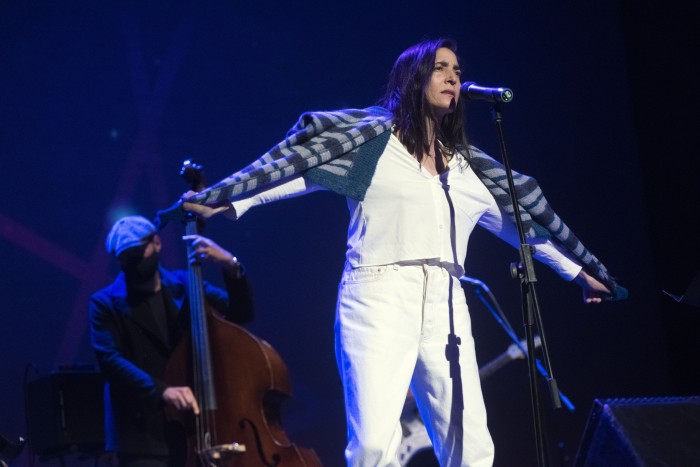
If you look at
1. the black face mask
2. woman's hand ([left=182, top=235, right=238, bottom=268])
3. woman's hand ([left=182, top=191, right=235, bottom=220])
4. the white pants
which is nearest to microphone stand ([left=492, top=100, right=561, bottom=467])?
the white pants

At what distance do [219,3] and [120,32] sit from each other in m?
0.58

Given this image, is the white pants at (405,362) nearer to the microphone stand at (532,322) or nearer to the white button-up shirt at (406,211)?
the white button-up shirt at (406,211)

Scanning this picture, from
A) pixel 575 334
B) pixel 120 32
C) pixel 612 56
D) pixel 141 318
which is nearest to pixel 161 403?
pixel 141 318

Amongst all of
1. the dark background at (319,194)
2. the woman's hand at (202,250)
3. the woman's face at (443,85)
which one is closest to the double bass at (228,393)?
the woman's hand at (202,250)

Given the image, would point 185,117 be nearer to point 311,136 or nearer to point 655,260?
point 311,136

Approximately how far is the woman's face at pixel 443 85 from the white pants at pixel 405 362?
61cm

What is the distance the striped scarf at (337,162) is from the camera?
2.56m

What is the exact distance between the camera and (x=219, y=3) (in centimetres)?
456

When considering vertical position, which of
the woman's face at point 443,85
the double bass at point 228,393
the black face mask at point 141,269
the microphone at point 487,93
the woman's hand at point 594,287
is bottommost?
the double bass at point 228,393

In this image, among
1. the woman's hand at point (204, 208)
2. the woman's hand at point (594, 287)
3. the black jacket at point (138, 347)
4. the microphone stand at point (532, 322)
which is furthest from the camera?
the black jacket at point (138, 347)

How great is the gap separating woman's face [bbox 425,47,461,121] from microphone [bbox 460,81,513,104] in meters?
0.16

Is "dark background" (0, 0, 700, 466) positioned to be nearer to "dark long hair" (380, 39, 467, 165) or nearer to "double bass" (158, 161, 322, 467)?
"double bass" (158, 161, 322, 467)

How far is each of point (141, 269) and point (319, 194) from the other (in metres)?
1.35

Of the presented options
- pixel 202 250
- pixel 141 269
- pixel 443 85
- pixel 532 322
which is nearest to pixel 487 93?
pixel 443 85
